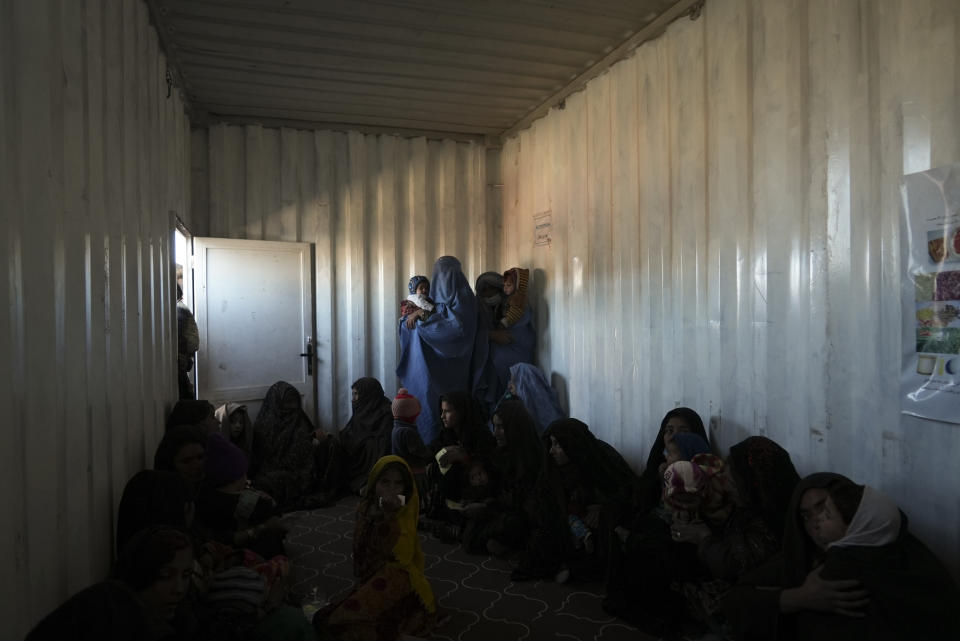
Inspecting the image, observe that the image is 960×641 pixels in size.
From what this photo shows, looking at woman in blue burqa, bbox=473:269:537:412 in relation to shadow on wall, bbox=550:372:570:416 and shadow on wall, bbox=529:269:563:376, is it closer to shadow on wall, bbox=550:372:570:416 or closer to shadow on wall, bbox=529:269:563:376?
shadow on wall, bbox=529:269:563:376

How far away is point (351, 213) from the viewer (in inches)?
240

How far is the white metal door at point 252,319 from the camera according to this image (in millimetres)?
5559

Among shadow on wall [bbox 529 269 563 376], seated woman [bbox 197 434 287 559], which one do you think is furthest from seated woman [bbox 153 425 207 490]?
shadow on wall [bbox 529 269 563 376]

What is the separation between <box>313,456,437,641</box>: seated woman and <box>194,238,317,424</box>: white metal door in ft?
10.5

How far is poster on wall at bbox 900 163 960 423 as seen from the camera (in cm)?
222

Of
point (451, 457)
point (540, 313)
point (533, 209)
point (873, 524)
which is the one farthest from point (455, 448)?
point (873, 524)

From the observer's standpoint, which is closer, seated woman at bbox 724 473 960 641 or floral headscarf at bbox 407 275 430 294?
seated woman at bbox 724 473 960 641

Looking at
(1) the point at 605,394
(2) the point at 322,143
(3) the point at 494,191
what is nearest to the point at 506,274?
(3) the point at 494,191

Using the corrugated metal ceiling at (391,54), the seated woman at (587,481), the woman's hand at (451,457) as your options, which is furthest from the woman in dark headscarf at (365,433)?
the corrugated metal ceiling at (391,54)

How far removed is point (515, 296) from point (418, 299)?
908 millimetres

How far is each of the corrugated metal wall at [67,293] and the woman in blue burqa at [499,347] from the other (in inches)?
122

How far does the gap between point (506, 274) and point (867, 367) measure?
11.6 ft

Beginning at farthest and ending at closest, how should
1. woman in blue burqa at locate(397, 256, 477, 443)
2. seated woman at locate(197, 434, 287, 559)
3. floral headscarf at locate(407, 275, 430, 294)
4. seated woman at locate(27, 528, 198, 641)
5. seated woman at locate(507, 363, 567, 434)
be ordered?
floral headscarf at locate(407, 275, 430, 294)
woman in blue burqa at locate(397, 256, 477, 443)
seated woman at locate(507, 363, 567, 434)
seated woman at locate(197, 434, 287, 559)
seated woman at locate(27, 528, 198, 641)

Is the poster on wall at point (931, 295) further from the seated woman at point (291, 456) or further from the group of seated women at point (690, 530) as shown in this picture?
the seated woman at point (291, 456)
